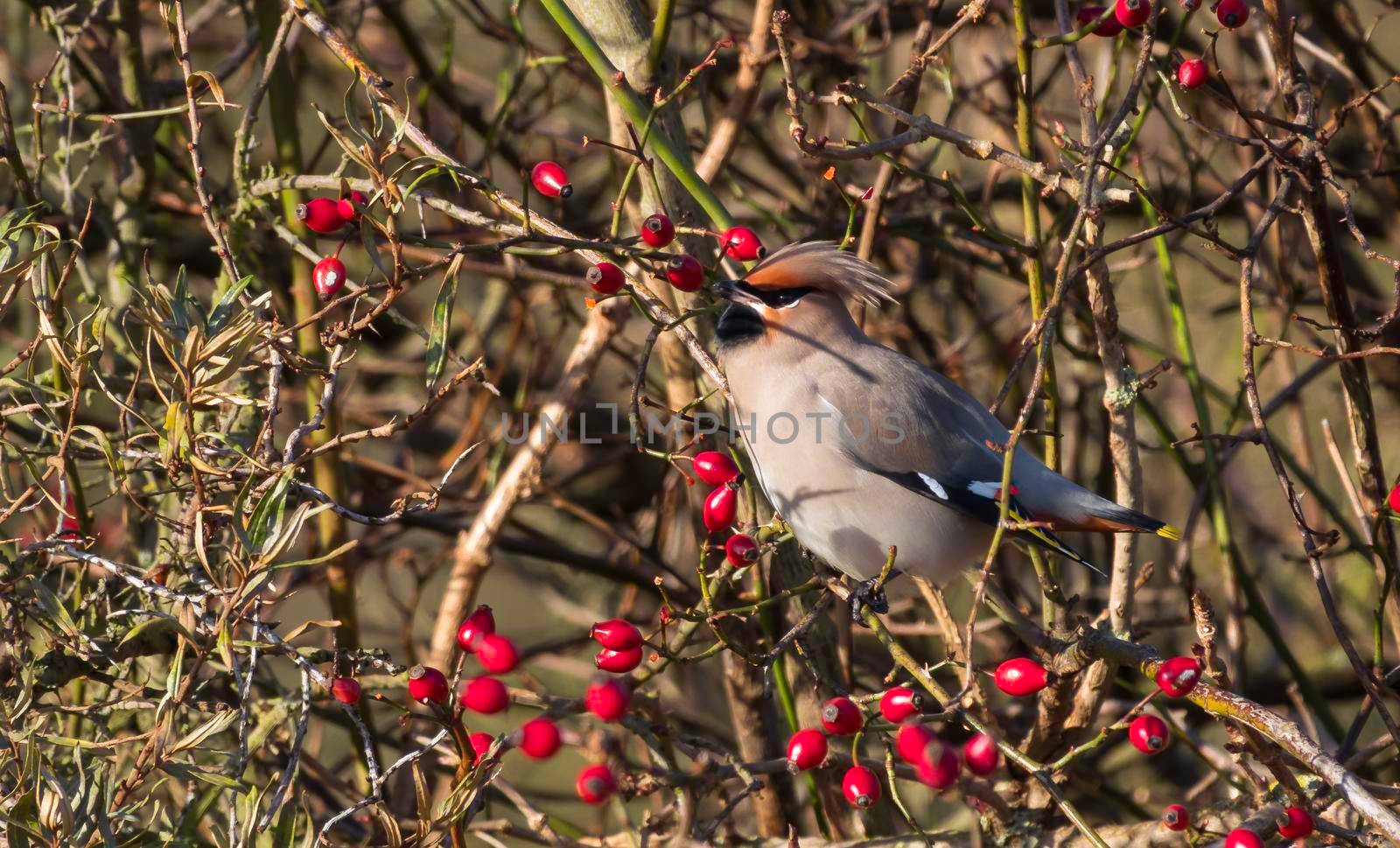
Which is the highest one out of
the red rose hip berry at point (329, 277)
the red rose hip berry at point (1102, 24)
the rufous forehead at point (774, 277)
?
the red rose hip berry at point (1102, 24)

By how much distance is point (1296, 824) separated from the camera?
7.36ft

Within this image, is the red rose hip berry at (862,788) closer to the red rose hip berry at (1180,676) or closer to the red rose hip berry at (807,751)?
the red rose hip berry at (807,751)

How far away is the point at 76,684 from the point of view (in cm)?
292

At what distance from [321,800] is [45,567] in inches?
50.3

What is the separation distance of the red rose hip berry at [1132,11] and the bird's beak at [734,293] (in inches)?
39.3

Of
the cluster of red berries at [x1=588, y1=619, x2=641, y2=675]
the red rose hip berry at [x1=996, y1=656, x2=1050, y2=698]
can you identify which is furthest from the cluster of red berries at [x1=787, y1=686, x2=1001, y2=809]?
the cluster of red berries at [x1=588, y1=619, x2=641, y2=675]

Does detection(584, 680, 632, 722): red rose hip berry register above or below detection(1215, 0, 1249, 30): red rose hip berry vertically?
below

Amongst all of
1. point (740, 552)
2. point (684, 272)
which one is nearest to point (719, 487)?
point (740, 552)

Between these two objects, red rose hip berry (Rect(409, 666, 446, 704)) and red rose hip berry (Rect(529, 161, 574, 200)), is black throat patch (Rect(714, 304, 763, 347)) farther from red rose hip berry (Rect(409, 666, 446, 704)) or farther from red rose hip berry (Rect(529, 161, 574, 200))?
red rose hip berry (Rect(409, 666, 446, 704))

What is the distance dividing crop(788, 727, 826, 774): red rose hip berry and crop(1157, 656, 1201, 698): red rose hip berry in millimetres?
622

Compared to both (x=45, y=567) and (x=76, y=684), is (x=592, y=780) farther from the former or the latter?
(x=76, y=684)

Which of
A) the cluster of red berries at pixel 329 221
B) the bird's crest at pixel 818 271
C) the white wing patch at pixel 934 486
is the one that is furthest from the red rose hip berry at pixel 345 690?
the white wing patch at pixel 934 486

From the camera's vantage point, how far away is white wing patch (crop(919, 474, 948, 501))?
3.37 m

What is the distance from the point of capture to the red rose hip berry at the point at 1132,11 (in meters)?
2.49
